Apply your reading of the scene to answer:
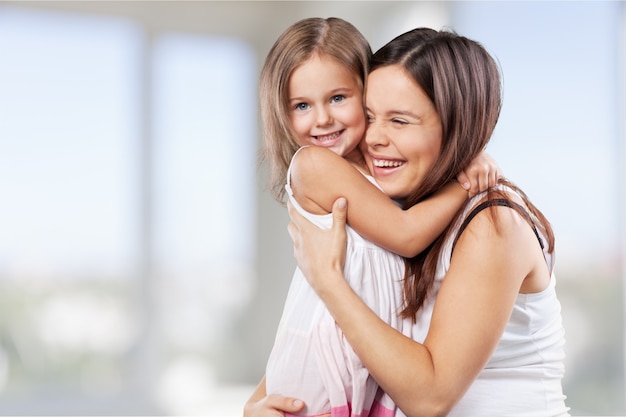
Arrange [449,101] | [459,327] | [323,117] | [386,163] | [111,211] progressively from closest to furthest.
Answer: [459,327] < [449,101] < [386,163] < [323,117] < [111,211]

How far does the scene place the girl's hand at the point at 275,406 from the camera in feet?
4.66

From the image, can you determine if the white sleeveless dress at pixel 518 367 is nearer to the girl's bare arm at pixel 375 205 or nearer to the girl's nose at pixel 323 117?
the girl's bare arm at pixel 375 205

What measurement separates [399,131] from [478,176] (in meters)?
0.17

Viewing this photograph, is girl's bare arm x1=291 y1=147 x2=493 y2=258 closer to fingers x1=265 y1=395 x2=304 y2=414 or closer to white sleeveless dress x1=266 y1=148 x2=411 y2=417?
white sleeveless dress x1=266 y1=148 x2=411 y2=417

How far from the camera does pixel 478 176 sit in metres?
1.38

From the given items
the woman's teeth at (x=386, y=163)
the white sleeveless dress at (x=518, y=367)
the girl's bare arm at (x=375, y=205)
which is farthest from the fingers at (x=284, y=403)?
the woman's teeth at (x=386, y=163)

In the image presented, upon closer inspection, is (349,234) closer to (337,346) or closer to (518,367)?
(337,346)

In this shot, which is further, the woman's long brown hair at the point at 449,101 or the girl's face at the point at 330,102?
the girl's face at the point at 330,102

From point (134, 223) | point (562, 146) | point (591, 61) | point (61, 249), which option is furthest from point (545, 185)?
point (61, 249)

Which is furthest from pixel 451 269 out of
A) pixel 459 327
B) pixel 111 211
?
pixel 111 211

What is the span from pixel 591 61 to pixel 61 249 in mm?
2999

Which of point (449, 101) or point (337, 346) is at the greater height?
point (449, 101)

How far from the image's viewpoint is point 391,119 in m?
1.42

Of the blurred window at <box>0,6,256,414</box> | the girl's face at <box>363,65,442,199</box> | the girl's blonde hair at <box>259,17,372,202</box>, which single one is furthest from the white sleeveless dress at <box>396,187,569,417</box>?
the blurred window at <box>0,6,256,414</box>
